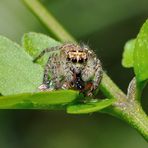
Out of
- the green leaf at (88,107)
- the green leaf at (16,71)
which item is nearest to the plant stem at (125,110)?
the green leaf at (88,107)

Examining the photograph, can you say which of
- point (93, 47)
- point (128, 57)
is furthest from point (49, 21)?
point (93, 47)

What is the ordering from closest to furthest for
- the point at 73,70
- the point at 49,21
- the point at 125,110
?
1. the point at 73,70
2. the point at 125,110
3. the point at 49,21

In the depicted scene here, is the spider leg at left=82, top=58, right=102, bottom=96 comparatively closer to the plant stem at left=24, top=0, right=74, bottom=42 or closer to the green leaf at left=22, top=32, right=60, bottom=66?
the green leaf at left=22, top=32, right=60, bottom=66

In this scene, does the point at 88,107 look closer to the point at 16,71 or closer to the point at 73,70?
the point at 73,70

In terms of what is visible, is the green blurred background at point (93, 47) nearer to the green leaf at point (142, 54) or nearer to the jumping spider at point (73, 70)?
the jumping spider at point (73, 70)

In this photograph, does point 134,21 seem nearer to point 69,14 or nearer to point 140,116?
point 69,14
